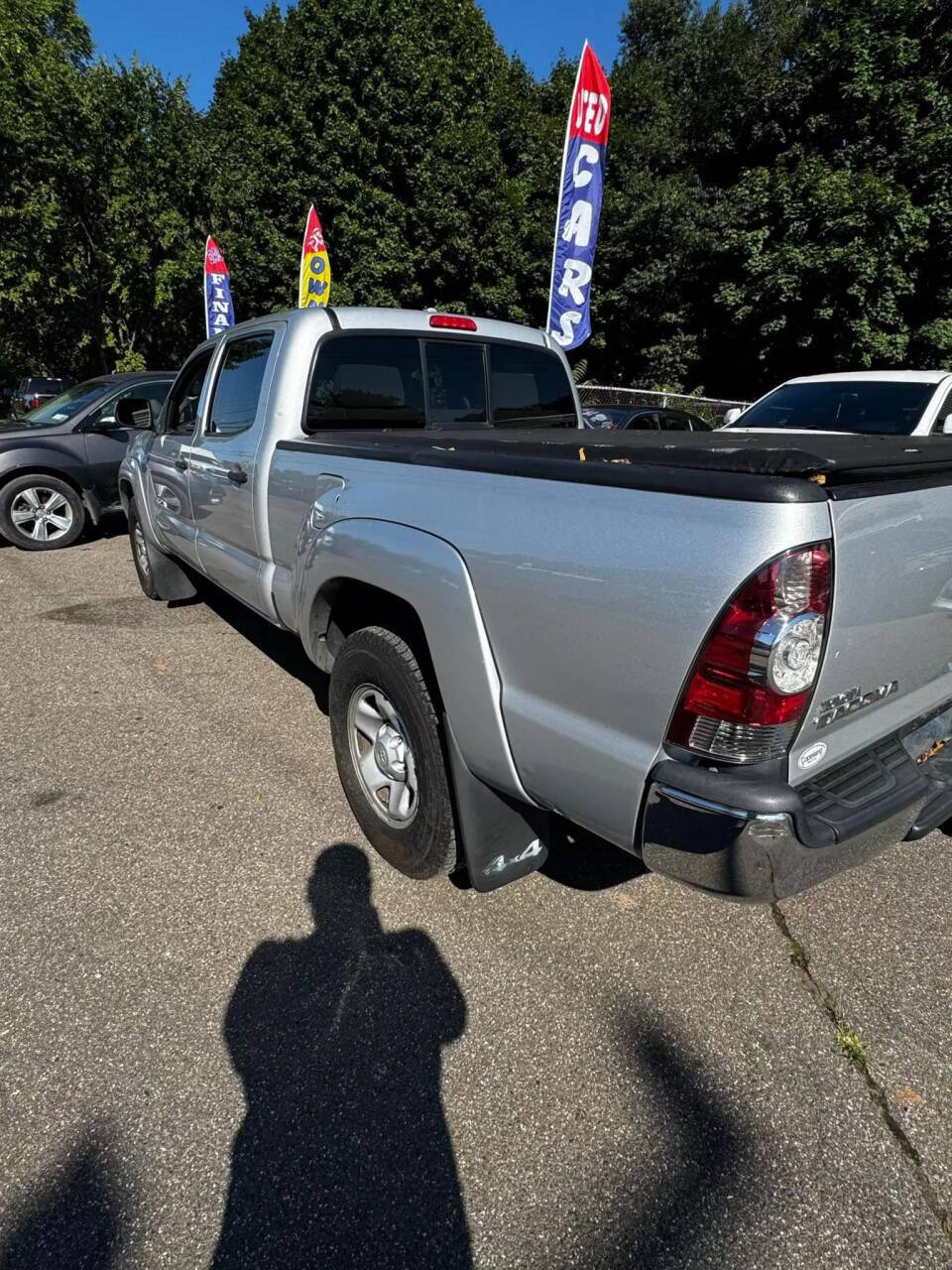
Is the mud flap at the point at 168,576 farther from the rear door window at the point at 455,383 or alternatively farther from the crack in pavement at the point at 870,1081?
the crack in pavement at the point at 870,1081

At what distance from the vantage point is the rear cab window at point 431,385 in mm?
3176

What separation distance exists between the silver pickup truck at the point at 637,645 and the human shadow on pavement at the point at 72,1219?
44.9 inches

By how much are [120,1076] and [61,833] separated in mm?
1292

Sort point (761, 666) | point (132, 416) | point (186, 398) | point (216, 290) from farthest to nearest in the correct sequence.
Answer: point (216, 290) < point (132, 416) < point (186, 398) < point (761, 666)

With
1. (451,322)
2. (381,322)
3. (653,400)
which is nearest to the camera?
(381,322)

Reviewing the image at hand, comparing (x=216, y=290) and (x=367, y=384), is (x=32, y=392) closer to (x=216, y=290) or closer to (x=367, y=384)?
(x=216, y=290)

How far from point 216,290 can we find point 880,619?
51.0 ft

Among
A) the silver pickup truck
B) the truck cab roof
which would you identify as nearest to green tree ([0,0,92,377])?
the truck cab roof

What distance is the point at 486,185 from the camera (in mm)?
→ 21297

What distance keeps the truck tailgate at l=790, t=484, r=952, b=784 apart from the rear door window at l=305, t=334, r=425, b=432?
94.7 inches

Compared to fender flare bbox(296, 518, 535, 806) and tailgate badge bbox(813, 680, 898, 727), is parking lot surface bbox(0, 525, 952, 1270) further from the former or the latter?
tailgate badge bbox(813, 680, 898, 727)

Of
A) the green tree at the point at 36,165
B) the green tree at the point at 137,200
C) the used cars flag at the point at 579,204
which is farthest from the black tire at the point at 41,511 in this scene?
the green tree at the point at 137,200

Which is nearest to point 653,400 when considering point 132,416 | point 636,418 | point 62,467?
point 636,418

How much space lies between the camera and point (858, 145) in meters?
18.1
